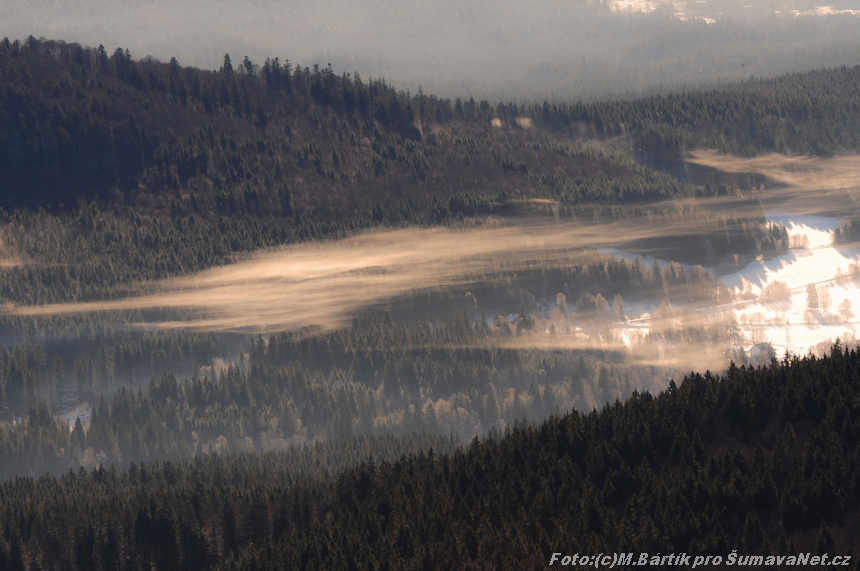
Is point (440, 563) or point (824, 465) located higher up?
point (824, 465)

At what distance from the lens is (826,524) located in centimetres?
15925

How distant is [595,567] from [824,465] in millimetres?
39214

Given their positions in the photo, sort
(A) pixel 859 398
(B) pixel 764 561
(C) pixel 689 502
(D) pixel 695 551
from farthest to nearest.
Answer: (A) pixel 859 398 < (C) pixel 689 502 < (D) pixel 695 551 < (B) pixel 764 561

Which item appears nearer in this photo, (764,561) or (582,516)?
(764,561)

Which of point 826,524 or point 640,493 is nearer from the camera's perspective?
point 826,524

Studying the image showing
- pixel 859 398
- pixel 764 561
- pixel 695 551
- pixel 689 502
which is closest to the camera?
pixel 764 561

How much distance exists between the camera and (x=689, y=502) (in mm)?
180875

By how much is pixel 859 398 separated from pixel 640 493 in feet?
130

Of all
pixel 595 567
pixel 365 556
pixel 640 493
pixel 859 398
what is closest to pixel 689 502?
pixel 640 493

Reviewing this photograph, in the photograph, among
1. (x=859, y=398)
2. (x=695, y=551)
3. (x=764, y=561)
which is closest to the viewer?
(x=764, y=561)

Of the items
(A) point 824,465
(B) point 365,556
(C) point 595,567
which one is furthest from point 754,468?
(B) point 365,556

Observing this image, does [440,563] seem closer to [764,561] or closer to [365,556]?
[365,556]

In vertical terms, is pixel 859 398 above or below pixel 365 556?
above

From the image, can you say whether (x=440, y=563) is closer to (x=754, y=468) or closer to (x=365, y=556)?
(x=365, y=556)
